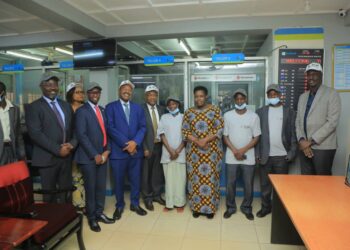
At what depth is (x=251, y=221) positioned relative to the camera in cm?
325

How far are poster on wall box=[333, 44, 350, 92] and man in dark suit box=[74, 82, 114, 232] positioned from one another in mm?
3116

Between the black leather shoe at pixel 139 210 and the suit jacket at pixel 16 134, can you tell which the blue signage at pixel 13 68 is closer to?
the suit jacket at pixel 16 134

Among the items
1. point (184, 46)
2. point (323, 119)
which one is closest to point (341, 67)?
point (323, 119)

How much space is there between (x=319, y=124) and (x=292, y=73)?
0.92 m

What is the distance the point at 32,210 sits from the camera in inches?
90.4

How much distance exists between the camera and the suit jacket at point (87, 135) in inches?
117

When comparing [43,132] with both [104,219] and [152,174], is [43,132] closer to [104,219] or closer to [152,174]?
[104,219]

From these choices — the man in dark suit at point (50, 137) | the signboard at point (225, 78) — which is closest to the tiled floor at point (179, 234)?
the man in dark suit at point (50, 137)

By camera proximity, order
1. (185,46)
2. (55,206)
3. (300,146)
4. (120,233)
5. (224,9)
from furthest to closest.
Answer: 1. (185,46)
2. (224,9)
3. (300,146)
4. (120,233)
5. (55,206)

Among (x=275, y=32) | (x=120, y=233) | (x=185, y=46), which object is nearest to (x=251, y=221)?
(x=120, y=233)

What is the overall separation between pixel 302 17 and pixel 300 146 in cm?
180

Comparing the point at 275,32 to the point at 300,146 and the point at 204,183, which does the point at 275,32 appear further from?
the point at 204,183

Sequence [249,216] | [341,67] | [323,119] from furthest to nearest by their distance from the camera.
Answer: [341,67], [249,216], [323,119]

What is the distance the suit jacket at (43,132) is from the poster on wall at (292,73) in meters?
2.95
